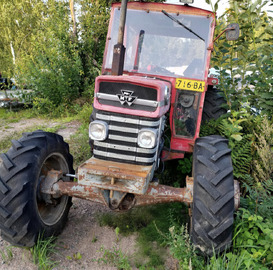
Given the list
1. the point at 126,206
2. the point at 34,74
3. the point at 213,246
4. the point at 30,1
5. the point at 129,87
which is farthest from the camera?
Answer: the point at 30,1

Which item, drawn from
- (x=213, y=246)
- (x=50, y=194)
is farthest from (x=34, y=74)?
(x=213, y=246)

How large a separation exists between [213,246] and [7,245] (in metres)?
2.10

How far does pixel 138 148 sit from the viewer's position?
8.58 ft

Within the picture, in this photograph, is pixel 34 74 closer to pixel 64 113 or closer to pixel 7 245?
pixel 64 113

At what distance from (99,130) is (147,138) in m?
0.47

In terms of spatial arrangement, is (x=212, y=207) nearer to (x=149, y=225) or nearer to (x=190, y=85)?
(x=149, y=225)

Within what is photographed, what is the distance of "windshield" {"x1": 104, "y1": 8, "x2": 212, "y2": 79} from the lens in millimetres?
3338

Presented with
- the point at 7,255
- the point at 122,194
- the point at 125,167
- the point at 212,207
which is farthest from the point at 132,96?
the point at 7,255

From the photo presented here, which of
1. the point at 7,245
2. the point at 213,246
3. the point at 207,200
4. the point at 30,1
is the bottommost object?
the point at 7,245

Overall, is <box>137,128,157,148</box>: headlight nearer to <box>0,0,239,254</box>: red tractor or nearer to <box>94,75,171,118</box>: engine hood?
<box>0,0,239,254</box>: red tractor

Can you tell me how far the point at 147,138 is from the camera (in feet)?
8.43

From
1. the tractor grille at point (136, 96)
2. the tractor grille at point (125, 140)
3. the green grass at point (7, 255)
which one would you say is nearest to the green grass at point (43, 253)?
the green grass at point (7, 255)

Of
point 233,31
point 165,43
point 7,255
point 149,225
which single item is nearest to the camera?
point 7,255

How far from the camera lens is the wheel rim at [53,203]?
9.83ft
